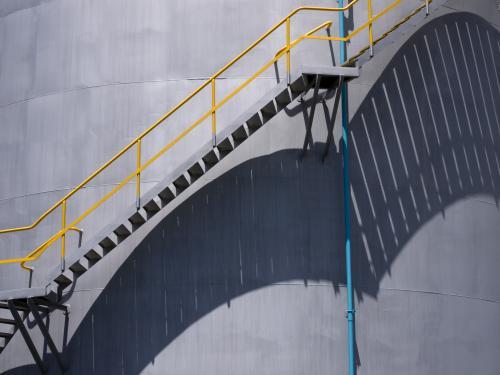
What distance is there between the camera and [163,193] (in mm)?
14922

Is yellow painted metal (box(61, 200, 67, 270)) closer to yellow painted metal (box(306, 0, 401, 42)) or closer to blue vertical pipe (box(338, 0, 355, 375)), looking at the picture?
blue vertical pipe (box(338, 0, 355, 375))

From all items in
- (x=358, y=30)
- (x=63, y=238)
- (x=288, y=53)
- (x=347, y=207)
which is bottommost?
(x=63, y=238)

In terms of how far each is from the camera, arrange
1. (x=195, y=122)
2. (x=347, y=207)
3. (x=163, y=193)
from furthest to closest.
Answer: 1. (x=195, y=122)
2. (x=347, y=207)
3. (x=163, y=193)

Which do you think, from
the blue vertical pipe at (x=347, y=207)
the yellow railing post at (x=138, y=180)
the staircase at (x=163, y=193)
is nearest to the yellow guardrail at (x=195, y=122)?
the yellow railing post at (x=138, y=180)

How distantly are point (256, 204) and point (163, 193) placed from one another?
65.0 inches

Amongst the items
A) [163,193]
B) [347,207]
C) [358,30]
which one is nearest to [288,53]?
[358,30]

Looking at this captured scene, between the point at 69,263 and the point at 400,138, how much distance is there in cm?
627

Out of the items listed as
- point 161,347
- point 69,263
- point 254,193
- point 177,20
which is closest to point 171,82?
point 177,20

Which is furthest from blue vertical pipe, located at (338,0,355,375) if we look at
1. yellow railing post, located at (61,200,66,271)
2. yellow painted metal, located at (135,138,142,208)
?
yellow railing post, located at (61,200,66,271)

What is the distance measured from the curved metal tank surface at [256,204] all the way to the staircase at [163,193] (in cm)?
51

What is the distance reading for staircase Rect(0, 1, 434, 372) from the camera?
14.7 m

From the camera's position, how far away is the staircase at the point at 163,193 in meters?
14.7

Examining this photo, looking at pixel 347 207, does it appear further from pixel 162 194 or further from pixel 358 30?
pixel 162 194

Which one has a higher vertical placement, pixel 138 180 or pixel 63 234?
pixel 138 180
